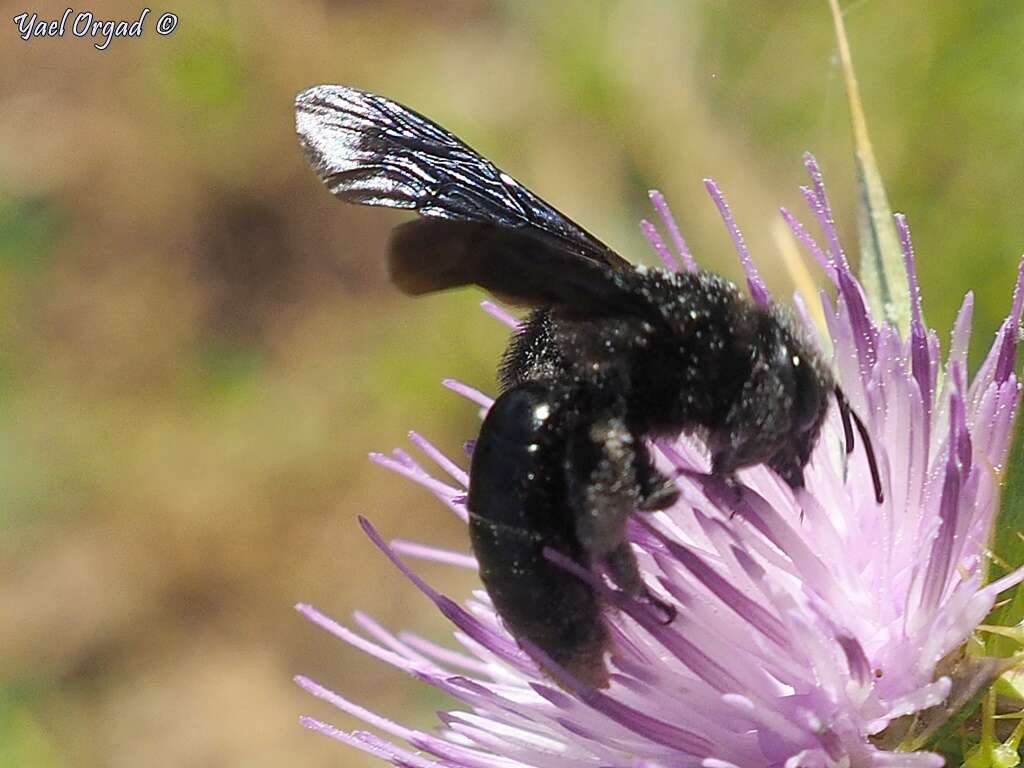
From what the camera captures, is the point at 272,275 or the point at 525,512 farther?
A: the point at 272,275

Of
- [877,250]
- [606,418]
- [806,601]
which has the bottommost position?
[806,601]

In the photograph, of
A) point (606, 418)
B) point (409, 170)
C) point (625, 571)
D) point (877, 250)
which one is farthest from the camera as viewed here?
point (877, 250)

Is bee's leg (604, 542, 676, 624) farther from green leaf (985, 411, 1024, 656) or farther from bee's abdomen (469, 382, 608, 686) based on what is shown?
green leaf (985, 411, 1024, 656)

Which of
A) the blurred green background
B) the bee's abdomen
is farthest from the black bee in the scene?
the blurred green background

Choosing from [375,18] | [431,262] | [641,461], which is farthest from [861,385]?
[375,18]

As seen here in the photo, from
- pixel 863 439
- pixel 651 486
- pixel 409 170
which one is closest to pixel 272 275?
pixel 409 170

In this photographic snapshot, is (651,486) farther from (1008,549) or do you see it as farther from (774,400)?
(1008,549)
